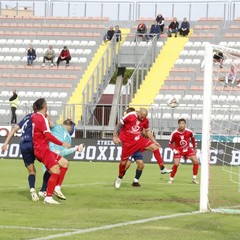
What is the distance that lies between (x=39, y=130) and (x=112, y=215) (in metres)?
2.84

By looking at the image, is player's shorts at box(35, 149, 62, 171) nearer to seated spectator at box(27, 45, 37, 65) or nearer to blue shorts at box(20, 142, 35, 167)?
blue shorts at box(20, 142, 35, 167)

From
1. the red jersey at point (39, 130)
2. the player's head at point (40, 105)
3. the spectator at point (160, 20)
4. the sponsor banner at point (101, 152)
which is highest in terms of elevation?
the spectator at point (160, 20)

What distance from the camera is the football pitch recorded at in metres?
11.8

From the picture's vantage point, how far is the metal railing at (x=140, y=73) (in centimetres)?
4122

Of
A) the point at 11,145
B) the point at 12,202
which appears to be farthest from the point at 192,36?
the point at 12,202

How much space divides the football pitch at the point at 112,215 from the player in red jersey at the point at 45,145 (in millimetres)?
419

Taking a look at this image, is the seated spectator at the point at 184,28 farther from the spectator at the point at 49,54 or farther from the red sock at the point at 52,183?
the red sock at the point at 52,183

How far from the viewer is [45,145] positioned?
16.2m

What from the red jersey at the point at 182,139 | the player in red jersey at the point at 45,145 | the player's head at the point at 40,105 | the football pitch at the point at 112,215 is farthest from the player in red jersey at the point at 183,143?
the player's head at the point at 40,105

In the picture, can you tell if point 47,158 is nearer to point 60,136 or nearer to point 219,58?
point 60,136

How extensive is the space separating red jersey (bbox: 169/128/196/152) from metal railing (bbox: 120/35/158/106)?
16.4 meters

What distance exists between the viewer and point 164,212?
14.9m

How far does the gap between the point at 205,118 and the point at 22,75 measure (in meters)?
31.7

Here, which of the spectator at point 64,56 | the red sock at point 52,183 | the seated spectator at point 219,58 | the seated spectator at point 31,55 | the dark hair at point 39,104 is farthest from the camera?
the seated spectator at point 31,55
